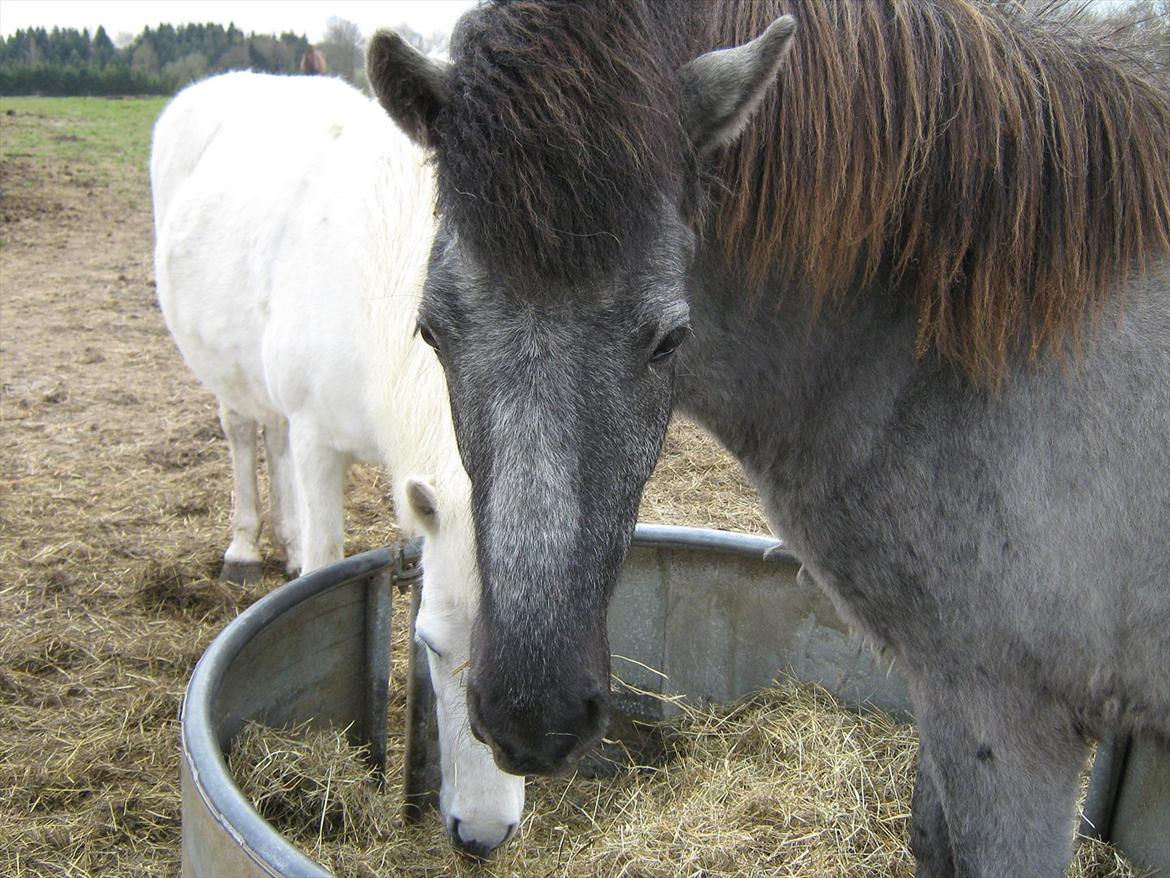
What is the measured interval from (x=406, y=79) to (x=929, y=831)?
1.98m

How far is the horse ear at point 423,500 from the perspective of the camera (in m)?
2.16

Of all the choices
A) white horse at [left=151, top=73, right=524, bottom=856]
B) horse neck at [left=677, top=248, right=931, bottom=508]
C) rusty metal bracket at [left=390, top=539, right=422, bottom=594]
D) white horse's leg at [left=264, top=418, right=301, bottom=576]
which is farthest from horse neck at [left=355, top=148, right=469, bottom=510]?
white horse's leg at [left=264, top=418, right=301, bottom=576]

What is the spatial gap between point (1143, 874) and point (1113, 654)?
1329 millimetres

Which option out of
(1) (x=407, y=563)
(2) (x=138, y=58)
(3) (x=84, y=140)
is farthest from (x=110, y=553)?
(2) (x=138, y=58)

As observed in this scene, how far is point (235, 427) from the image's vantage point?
4.28 metres

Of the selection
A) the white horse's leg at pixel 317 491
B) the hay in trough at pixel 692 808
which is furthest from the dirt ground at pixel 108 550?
the white horse's leg at pixel 317 491

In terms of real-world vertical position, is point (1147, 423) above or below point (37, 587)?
above

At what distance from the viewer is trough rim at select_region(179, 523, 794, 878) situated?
4.96ft

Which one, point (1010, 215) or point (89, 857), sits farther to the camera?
point (89, 857)

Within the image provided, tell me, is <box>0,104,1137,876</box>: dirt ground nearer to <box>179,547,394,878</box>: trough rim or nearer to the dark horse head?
<box>179,547,394,878</box>: trough rim

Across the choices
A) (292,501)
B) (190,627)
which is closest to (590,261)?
(190,627)

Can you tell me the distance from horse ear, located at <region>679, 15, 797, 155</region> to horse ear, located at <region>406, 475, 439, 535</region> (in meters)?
1.03

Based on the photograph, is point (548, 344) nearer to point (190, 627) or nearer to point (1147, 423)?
point (1147, 423)

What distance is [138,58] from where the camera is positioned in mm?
21469
